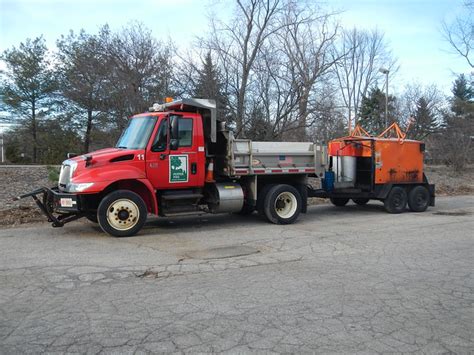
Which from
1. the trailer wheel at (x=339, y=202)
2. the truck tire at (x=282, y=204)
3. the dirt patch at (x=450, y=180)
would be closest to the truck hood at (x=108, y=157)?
the truck tire at (x=282, y=204)

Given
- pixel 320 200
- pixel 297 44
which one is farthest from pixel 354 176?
pixel 297 44

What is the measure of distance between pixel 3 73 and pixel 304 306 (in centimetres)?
3805

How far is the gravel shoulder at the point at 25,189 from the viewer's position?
11.1 metres

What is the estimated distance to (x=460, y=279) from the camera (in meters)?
5.97

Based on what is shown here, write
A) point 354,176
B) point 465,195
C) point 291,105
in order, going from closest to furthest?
point 354,176 < point 291,105 < point 465,195

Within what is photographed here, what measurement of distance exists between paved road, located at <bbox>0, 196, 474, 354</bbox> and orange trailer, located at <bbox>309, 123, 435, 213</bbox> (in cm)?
366

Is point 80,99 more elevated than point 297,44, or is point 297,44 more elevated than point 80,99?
point 297,44

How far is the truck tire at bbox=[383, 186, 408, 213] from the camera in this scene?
1332cm

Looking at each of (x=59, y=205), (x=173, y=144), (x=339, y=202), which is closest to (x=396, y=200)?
(x=339, y=202)

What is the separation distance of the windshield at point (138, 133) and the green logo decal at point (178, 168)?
0.71 meters

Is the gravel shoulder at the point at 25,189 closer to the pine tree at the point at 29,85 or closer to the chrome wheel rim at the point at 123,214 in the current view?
the chrome wheel rim at the point at 123,214

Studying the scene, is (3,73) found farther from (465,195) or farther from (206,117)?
(465,195)

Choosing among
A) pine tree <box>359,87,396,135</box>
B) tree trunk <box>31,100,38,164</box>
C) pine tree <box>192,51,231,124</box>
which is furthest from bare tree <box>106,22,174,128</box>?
pine tree <box>359,87,396,135</box>

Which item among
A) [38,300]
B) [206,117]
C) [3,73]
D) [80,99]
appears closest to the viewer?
[38,300]
